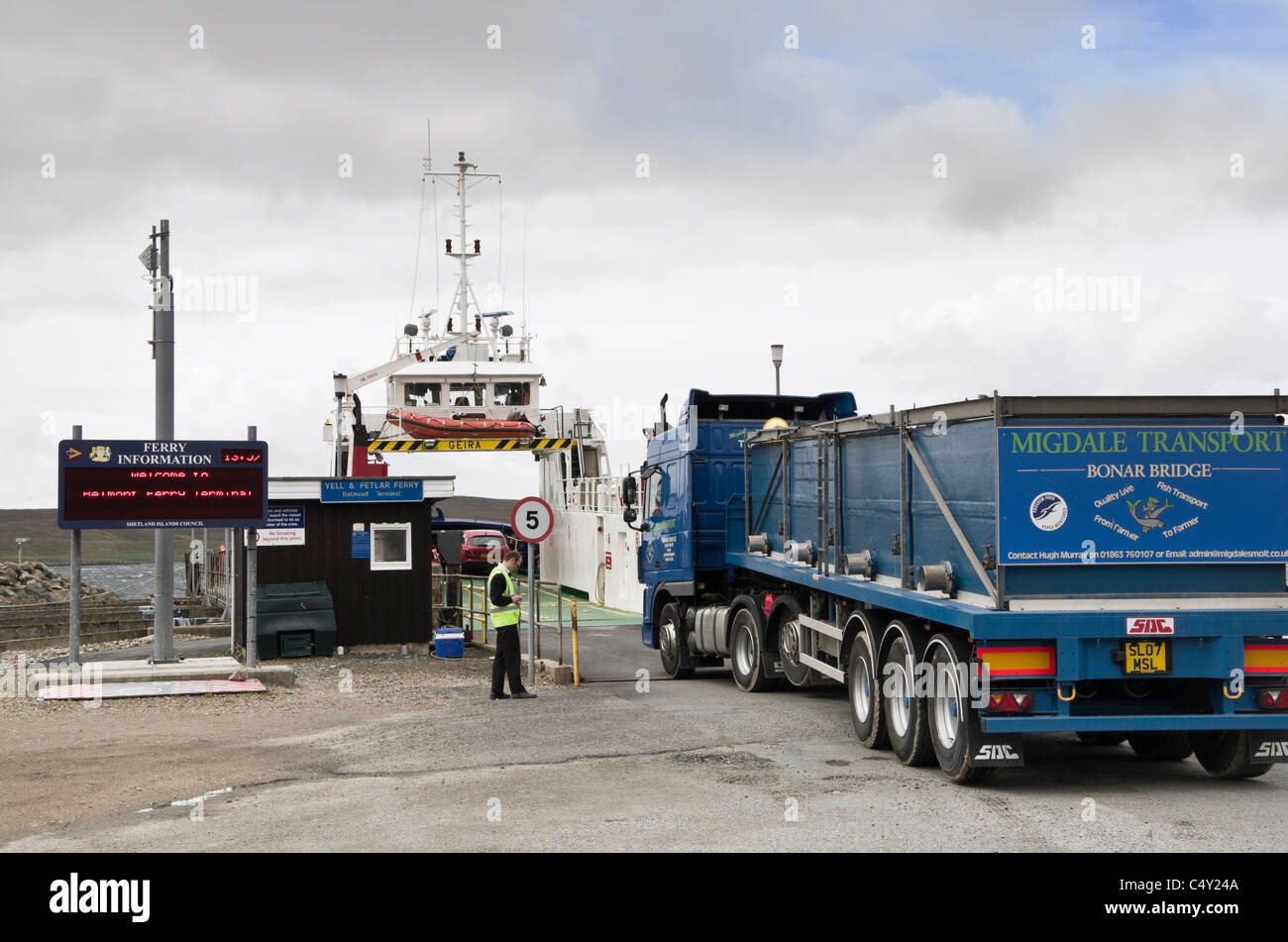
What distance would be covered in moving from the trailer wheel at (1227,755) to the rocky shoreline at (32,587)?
31.4 meters

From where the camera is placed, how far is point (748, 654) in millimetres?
16438

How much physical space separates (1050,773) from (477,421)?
1217 inches

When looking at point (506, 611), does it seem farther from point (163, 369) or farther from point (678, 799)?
point (678, 799)

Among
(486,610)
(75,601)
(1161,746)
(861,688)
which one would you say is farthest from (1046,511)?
(486,610)

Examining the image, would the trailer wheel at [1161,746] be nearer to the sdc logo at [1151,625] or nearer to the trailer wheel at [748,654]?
the sdc logo at [1151,625]

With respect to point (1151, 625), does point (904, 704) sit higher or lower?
lower

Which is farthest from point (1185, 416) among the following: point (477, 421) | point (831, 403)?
point (477, 421)

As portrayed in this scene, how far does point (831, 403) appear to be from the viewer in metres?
18.0

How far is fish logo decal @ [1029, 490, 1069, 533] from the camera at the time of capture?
9289 millimetres

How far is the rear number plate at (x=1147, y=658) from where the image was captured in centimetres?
936

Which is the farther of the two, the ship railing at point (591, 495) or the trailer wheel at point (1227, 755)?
the ship railing at point (591, 495)

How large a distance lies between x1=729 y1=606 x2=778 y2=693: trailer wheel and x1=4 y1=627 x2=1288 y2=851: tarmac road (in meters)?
2.38

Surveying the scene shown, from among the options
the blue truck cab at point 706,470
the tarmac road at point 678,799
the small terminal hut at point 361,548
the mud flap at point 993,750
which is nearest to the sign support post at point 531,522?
the blue truck cab at point 706,470

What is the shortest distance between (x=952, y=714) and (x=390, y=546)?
13.6 meters
